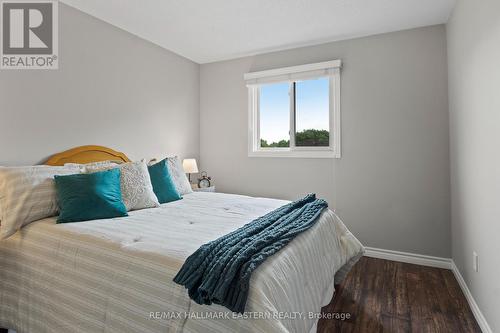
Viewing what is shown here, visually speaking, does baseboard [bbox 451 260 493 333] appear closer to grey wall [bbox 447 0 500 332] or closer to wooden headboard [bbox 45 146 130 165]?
grey wall [bbox 447 0 500 332]

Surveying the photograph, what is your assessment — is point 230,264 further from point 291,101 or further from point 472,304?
point 291,101

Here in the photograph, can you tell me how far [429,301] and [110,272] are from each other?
91.9 inches

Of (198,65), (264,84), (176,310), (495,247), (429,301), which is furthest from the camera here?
(198,65)

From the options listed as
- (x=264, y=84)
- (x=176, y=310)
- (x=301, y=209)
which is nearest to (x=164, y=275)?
(x=176, y=310)

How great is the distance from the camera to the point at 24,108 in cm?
230

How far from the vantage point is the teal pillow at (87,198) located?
192 centimetres

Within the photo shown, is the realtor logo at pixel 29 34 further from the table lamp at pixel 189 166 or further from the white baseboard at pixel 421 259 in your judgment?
the white baseboard at pixel 421 259

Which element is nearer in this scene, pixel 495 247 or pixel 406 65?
pixel 495 247

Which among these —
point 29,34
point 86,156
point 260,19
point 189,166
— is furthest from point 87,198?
point 260,19

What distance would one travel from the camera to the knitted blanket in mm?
1099

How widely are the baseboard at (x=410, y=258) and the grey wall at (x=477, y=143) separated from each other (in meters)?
0.17

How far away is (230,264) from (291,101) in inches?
114

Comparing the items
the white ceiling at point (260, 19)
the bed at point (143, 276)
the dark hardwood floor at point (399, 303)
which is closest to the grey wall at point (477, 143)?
the dark hardwood floor at point (399, 303)

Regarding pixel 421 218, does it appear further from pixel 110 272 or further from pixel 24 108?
pixel 24 108
